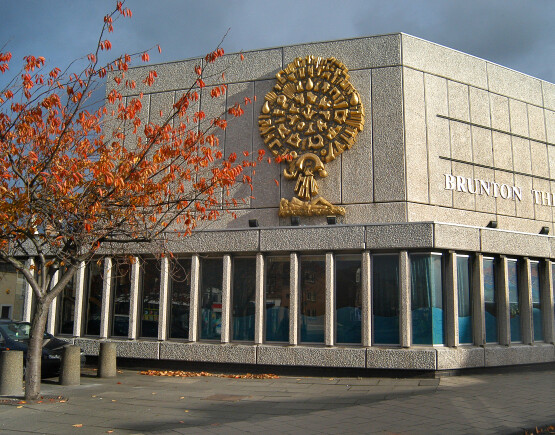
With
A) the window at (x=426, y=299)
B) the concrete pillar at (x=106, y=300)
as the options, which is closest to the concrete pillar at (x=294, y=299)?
the window at (x=426, y=299)

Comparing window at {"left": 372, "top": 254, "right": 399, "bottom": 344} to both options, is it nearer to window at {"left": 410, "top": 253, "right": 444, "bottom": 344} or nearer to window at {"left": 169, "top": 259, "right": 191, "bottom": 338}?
window at {"left": 410, "top": 253, "right": 444, "bottom": 344}

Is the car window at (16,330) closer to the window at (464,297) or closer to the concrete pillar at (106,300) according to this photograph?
the concrete pillar at (106,300)

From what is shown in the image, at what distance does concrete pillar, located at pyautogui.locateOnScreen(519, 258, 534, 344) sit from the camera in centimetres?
1548

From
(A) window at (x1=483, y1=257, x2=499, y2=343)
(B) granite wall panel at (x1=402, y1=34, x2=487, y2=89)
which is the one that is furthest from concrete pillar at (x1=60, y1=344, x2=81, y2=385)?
(B) granite wall panel at (x1=402, y1=34, x2=487, y2=89)

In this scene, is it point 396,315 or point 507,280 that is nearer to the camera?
point 396,315

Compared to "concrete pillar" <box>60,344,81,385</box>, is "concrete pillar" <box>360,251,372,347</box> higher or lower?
higher

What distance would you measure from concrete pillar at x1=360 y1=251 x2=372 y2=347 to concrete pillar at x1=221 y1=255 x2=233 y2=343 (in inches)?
142

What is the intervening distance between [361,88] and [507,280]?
6585 mm

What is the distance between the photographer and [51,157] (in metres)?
10.8

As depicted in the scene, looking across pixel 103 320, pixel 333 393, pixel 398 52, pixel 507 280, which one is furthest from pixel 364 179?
pixel 103 320

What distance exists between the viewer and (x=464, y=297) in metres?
14.6

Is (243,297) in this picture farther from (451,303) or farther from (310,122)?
(451,303)

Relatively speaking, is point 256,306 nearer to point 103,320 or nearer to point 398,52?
point 103,320

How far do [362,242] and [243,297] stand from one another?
3616 mm
